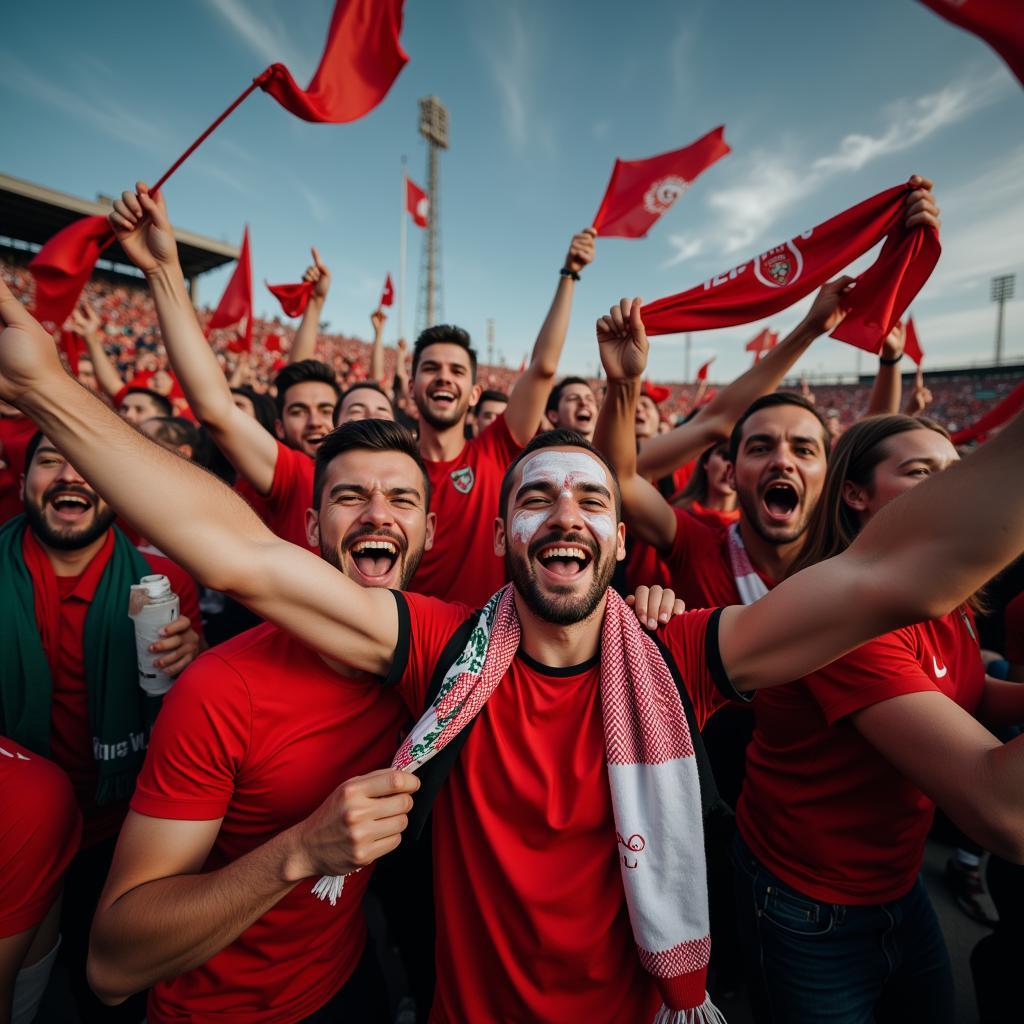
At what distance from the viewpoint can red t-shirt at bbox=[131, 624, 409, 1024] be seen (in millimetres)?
1480

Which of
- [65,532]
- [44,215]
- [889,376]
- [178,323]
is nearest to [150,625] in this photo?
[65,532]

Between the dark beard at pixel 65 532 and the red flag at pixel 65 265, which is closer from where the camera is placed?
the dark beard at pixel 65 532

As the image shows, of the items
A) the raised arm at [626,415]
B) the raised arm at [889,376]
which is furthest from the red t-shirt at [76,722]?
the raised arm at [889,376]

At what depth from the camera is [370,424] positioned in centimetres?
222

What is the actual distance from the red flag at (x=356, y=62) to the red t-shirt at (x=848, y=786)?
13.2 feet

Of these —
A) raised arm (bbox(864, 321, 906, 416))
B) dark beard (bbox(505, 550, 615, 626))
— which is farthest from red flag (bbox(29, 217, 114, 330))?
raised arm (bbox(864, 321, 906, 416))

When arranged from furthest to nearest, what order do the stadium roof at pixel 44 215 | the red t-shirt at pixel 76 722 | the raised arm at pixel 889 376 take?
the stadium roof at pixel 44 215, the raised arm at pixel 889 376, the red t-shirt at pixel 76 722

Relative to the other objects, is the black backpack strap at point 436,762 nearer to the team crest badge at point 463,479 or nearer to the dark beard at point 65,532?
the team crest badge at point 463,479

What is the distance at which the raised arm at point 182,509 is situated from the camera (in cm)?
115

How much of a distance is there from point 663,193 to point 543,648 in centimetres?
418

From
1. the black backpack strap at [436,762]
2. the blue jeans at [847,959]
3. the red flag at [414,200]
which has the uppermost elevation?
the red flag at [414,200]

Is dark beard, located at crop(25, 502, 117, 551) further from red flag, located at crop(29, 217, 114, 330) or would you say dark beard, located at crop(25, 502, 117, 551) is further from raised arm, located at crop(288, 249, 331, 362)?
raised arm, located at crop(288, 249, 331, 362)

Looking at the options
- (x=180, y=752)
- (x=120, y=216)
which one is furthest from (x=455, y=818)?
(x=120, y=216)

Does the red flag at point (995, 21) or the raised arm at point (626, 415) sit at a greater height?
the red flag at point (995, 21)
